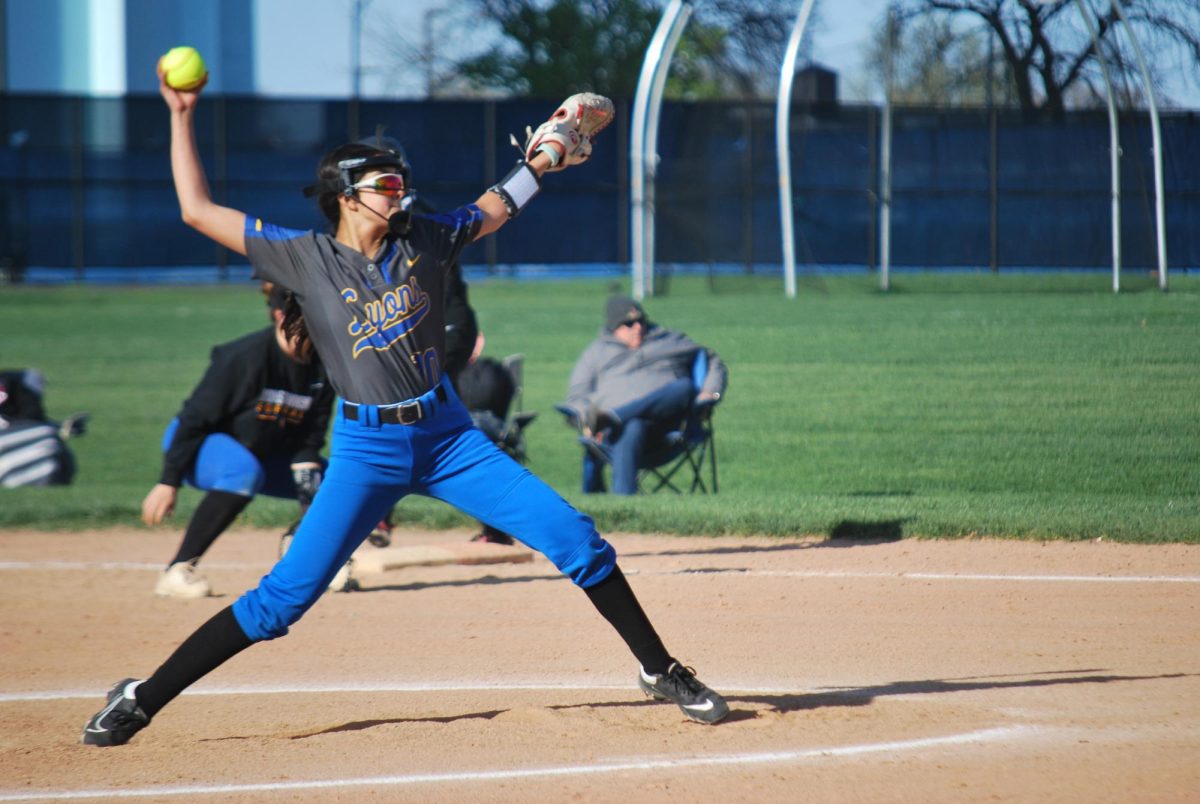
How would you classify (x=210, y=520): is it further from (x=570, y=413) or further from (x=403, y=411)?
(x=570, y=413)

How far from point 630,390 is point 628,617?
529cm

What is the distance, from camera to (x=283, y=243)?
3924mm

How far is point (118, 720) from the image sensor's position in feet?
13.3

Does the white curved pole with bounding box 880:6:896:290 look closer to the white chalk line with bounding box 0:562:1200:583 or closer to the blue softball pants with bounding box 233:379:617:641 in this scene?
the white chalk line with bounding box 0:562:1200:583

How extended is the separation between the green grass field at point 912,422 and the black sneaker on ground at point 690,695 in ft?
11.8

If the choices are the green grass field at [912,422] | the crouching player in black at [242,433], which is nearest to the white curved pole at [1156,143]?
the green grass field at [912,422]

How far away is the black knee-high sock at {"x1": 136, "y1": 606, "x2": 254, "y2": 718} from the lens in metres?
3.96

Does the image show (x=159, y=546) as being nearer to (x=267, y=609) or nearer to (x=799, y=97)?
(x=267, y=609)

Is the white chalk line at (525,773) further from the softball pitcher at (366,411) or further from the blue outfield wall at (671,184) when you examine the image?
the blue outfield wall at (671,184)

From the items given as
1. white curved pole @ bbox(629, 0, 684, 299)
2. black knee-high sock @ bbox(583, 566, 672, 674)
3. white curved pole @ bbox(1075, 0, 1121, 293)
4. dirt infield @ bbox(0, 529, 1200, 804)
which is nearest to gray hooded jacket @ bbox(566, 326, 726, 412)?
dirt infield @ bbox(0, 529, 1200, 804)

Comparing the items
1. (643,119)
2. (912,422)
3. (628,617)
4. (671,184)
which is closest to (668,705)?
(628,617)

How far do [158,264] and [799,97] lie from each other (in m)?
12.7

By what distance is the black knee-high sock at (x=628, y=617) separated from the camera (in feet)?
13.3

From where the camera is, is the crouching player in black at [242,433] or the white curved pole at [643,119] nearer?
the crouching player in black at [242,433]
